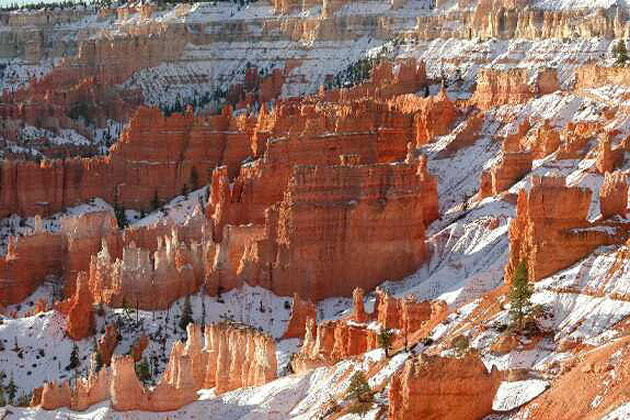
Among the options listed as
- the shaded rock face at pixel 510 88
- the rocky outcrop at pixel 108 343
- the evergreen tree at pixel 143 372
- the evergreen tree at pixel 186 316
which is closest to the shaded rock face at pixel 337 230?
the evergreen tree at pixel 186 316

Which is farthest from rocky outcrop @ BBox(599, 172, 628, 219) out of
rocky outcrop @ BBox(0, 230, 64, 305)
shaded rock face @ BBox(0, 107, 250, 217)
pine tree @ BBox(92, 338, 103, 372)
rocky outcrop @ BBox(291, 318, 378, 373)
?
shaded rock face @ BBox(0, 107, 250, 217)

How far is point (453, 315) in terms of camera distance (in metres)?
65.2

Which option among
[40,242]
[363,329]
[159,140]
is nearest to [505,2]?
[159,140]

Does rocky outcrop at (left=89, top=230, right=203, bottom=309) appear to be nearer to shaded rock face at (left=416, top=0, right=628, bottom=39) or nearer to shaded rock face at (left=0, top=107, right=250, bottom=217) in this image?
shaded rock face at (left=0, top=107, right=250, bottom=217)

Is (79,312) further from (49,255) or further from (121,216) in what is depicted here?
(121,216)

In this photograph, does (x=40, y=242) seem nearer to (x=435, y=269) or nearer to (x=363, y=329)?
(x=435, y=269)

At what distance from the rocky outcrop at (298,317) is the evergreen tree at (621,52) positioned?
Answer: 48.7 m

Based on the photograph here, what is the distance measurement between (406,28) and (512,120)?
87.2 metres

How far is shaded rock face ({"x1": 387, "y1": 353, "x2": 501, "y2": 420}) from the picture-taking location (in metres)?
47.2

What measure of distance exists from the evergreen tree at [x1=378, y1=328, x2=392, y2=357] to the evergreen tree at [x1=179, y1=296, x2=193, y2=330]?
19374 millimetres

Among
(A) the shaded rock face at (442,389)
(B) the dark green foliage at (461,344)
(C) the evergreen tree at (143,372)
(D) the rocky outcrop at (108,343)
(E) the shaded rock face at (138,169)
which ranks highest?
(A) the shaded rock face at (442,389)

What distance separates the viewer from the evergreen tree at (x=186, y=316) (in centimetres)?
8412

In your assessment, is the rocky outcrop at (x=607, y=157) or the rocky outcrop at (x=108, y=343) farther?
the rocky outcrop at (x=607, y=157)

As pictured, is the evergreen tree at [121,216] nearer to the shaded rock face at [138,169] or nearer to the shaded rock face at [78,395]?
the shaded rock face at [138,169]
